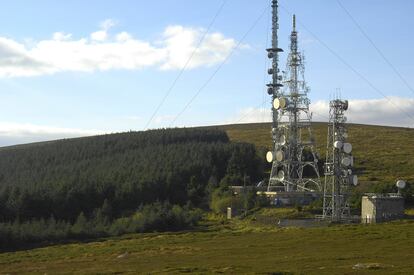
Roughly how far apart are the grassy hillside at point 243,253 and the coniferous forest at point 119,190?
12104 millimetres

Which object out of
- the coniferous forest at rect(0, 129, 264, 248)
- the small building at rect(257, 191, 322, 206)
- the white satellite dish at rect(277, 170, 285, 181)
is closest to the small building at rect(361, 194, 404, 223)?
the small building at rect(257, 191, 322, 206)

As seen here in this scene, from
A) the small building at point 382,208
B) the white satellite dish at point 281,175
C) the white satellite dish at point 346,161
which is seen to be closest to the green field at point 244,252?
the small building at point 382,208

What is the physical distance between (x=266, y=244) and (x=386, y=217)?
67.9ft

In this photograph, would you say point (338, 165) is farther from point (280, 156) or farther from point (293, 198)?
point (280, 156)

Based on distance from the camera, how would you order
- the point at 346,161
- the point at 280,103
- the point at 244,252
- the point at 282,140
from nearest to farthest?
the point at 244,252 < the point at 346,161 < the point at 280,103 < the point at 282,140

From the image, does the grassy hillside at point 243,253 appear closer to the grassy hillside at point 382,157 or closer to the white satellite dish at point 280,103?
the white satellite dish at point 280,103

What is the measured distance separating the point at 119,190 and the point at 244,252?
63897 mm

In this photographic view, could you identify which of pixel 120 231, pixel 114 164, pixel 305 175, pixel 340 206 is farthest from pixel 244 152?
pixel 340 206

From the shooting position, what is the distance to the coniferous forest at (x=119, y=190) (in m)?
85.5

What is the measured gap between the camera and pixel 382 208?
68875 millimetres

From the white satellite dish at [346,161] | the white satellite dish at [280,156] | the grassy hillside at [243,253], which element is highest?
the white satellite dish at [280,156]

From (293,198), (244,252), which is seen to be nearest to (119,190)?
(293,198)

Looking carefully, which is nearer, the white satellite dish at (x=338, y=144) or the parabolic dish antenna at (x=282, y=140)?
the white satellite dish at (x=338, y=144)

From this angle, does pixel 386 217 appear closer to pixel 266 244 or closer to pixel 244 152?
pixel 266 244
